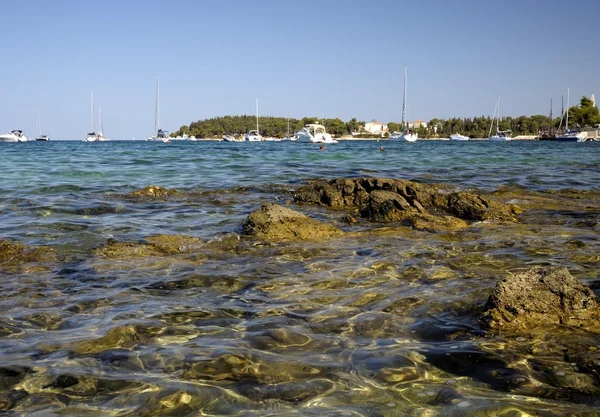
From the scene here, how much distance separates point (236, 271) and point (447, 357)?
2816 millimetres

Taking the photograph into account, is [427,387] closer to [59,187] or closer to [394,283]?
[394,283]

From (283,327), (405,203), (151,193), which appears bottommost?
(283,327)

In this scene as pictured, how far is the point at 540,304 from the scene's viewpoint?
406 cm

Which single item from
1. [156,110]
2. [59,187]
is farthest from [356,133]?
[59,187]

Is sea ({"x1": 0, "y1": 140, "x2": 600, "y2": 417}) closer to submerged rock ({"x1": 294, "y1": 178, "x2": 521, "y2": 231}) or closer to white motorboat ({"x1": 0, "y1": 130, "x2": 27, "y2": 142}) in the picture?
submerged rock ({"x1": 294, "y1": 178, "x2": 521, "y2": 231})

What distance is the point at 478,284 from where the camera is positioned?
5129 mm

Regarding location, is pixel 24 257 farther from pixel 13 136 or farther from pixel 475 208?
pixel 13 136

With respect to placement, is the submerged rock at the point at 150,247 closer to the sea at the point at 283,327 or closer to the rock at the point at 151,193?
the sea at the point at 283,327

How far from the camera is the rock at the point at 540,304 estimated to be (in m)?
3.95

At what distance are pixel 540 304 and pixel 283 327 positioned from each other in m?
1.98

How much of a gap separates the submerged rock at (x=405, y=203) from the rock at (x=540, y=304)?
12.5 ft

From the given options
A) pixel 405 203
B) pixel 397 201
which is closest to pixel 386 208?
pixel 397 201

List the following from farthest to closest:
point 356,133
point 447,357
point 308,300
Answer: point 356,133 < point 308,300 < point 447,357

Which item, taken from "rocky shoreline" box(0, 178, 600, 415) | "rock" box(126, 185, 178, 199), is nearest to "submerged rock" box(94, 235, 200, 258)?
"rocky shoreline" box(0, 178, 600, 415)
